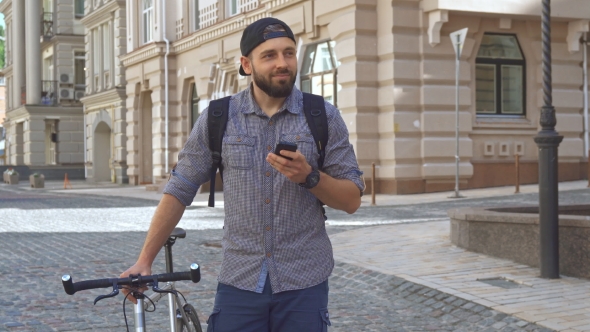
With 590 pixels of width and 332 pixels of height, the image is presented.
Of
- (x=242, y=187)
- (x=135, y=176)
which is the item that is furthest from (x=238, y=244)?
(x=135, y=176)

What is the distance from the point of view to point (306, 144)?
10.9 ft

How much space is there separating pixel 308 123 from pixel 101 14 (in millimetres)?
40170

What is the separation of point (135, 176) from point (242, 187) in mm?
33535

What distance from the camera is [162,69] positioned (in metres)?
32.5

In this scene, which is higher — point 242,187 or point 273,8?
point 273,8

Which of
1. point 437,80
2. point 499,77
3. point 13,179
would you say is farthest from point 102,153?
point 437,80

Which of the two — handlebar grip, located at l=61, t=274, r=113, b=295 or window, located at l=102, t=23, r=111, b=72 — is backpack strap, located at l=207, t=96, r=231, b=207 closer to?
handlebar grip, located at l=61, t=274, r=113, b=295

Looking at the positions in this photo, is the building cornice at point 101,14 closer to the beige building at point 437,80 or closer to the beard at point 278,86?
the beige building at point 437,80

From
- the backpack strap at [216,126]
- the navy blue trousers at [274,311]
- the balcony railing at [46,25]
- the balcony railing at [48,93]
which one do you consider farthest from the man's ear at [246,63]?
the balcony railing at [46,25]

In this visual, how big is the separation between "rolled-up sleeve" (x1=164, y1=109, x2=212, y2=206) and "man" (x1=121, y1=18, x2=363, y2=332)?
0.04ft

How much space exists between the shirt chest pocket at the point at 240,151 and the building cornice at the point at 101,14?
36978 mm

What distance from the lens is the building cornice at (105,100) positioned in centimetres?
3900

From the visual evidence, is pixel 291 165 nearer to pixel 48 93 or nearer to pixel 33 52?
pixel 48 93

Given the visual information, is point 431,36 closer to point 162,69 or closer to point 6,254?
point 6,254
